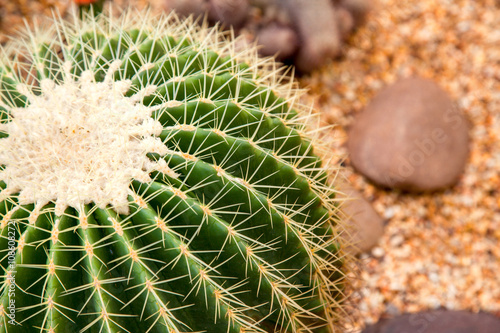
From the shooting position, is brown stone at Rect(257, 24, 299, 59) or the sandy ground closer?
the sandy ground

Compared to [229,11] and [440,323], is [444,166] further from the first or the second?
[229,11]

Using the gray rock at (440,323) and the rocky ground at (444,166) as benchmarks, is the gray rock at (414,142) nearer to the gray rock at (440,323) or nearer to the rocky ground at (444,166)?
the rocky ground at (444,166)

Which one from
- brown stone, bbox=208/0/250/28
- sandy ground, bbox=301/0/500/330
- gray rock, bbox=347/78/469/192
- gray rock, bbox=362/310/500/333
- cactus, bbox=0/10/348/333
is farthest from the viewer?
brown stone, bbox=208/0/250/28

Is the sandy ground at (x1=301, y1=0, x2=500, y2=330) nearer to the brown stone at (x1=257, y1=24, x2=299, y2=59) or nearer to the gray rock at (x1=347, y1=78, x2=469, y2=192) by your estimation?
the gray rock at (x1=347, y1=78, x2=469, y2=192)

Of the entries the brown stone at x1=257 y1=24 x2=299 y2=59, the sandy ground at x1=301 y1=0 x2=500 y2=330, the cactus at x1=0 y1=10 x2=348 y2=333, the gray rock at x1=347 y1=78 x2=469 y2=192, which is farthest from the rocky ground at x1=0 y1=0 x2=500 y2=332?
the cactus at x1=0 y1=10 x2=348 y2=333

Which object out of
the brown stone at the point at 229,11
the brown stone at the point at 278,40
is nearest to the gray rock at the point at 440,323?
the brown stone at the point at 278,40

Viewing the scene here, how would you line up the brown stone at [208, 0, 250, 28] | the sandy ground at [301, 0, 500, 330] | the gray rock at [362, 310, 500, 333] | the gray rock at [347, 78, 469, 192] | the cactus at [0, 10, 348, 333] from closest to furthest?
the cactus at [0, 10, 348, 333]
the gray rock at [362, 310, 500, 333]
the sandy ground at [301, 0, 500, 330]
the gray rock at [347, 78, 469, 192]
the brown stone at [208, 0, 250, 28]

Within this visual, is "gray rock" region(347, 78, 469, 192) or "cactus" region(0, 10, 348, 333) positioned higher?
"cactus" region(0, 10, 348, 333)
